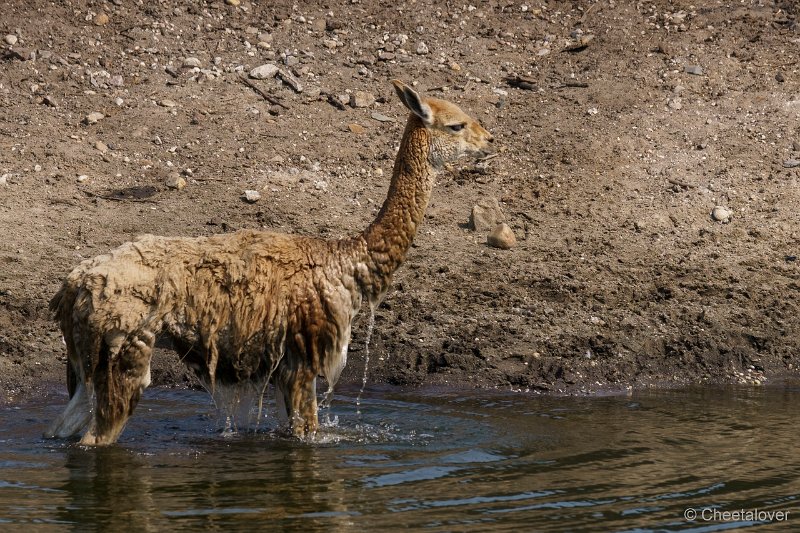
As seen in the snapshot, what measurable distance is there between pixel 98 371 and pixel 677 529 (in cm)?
376

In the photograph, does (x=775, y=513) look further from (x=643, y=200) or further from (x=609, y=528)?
(x=643, y=200)

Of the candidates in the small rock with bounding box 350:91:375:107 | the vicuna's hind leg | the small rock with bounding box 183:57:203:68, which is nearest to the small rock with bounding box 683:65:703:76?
the small rock with bounding box 350:91:375:107

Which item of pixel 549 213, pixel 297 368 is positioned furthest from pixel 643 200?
pixel 297 368

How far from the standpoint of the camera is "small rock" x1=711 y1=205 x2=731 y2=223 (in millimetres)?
12953

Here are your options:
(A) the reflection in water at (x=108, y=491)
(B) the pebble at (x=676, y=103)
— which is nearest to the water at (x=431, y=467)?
(A) the reflection in water at (x=108, y=491)

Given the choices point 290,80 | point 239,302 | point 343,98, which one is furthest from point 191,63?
point 239,302

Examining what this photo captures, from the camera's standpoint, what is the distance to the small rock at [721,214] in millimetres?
12953

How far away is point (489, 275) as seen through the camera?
39.1 feet

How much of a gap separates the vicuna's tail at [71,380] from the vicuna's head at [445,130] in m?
2.72

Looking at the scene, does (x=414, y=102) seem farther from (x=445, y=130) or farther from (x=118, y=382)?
(x=118, y=382)

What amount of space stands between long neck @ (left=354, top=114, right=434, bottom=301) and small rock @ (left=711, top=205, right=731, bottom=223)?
5005 millimetres

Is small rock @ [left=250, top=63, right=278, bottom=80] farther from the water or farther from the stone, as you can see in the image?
the water

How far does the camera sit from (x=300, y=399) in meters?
8.73

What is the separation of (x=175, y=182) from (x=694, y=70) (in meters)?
6.57
